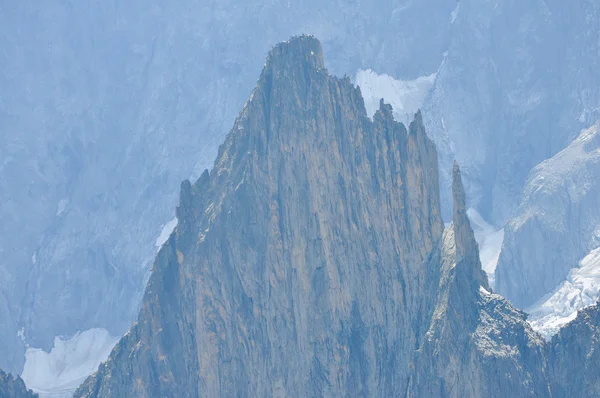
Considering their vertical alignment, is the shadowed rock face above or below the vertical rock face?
above

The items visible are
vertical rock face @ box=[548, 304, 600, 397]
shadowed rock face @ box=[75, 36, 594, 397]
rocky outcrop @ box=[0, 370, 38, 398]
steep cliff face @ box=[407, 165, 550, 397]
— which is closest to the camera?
vertical rock face @ box=[548, 304, 600, 397]

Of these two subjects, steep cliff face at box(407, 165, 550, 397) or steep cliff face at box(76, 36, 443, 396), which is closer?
steep cliff face at box(407, 165, 550, 397)

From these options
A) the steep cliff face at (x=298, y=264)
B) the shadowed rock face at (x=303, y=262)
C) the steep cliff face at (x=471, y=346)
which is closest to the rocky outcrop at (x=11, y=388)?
the shadowed rock face at (x=303, y=262)

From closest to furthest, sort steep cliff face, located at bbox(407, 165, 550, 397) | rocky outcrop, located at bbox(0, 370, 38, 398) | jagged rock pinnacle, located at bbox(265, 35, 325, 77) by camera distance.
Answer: steep cliff face, located at bbox(407, 165, 550, 397)
jagged rock pinnacle, located at bbox(265, 35, 325, 77)
rocky outcrop, located at bbox(0, 370, 38, 398)

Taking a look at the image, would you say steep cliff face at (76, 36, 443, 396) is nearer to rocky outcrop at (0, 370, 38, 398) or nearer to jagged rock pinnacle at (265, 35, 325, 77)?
jagged rock pinnacle at (265, 35, 325, 77)

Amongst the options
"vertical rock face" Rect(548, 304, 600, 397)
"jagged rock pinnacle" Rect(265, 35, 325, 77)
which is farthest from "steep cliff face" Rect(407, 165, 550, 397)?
"jagged rock pinnacle" Rect(265, 35, 325, 77)

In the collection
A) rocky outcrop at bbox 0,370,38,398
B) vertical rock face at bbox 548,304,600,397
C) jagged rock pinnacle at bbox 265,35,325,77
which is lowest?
vertical rock face at bbox 548,304,600,397

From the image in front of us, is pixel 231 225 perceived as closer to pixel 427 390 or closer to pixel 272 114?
pixel 272 114
